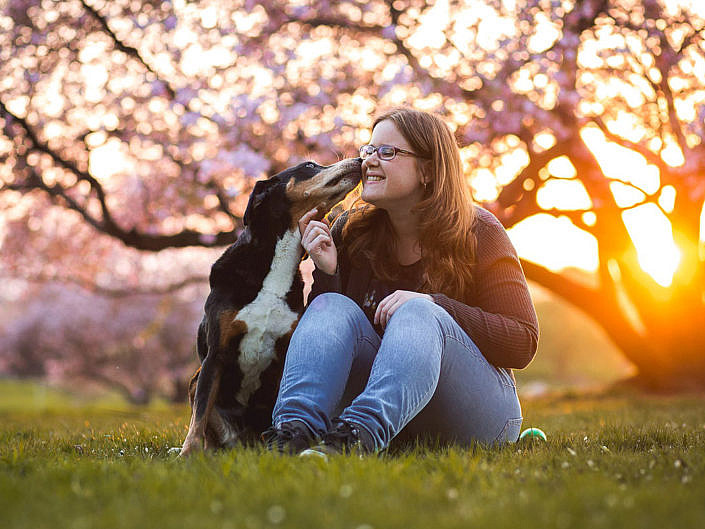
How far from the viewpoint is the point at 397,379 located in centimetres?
277

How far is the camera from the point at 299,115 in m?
9.32

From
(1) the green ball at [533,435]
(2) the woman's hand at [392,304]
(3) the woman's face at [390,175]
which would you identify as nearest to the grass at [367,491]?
(2) the woman's hand at [392,304]

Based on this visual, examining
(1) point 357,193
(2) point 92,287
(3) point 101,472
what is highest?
(1) point 357,193

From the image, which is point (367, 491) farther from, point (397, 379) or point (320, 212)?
point (320, 212)

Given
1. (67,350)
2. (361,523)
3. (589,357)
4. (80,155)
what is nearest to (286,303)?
(361,523)

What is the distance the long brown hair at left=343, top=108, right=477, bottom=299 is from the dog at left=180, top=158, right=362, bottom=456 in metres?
0.27

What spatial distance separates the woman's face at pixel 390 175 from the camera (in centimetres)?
365

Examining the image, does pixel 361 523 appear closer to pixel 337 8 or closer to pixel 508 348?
pixel 508 348

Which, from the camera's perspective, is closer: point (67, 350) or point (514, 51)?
point (514, 51)

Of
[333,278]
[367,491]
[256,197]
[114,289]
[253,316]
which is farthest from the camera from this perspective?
[114,289]

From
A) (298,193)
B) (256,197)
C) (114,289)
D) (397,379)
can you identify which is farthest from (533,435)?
(114,289)

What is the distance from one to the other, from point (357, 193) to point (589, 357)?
115 feet

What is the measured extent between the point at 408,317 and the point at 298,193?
1.22 metres

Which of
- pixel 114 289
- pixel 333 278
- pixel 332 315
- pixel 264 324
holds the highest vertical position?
pixel 333 278
